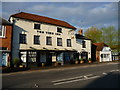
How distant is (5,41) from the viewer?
59.8 feet

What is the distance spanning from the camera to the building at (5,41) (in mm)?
18125

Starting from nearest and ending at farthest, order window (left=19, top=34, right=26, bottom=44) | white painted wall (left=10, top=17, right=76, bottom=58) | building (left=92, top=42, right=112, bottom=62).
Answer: white painted wall (left=10, top=17, right=76, bottom=58)
window (left=19, top=34, right=26, bottom=44)
building (left=92, top=42, right=112, bottom=62)

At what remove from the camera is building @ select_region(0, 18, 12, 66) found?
59.5 feet

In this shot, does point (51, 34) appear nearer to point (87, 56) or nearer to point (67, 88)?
point (87, 56)

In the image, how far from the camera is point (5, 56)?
18.6 metres

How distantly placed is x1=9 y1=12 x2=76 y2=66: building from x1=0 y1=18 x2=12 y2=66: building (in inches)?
37.0

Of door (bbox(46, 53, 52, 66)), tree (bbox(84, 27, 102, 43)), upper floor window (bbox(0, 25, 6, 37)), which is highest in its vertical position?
tree (bbox(84, 27, 102, 43))

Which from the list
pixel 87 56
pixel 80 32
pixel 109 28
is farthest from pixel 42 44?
pixel 109 28

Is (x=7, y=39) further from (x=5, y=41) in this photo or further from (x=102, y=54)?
(x=102, y=54)

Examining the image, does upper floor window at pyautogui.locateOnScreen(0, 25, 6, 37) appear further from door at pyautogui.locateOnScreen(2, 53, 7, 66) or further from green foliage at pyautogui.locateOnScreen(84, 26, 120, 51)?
green foliage at pyautogui.locateOnScreen(84, 26, 120, 51)

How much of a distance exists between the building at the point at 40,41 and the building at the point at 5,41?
0.94 meters

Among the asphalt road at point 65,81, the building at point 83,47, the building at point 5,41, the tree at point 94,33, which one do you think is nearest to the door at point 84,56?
the building at point 83,47

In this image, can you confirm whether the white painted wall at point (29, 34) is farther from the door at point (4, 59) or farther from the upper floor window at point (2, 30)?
the upper floor window at point (2, 30)

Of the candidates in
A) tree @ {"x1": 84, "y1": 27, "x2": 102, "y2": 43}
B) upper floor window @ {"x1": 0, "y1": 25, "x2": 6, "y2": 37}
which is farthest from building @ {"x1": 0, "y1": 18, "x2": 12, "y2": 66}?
tree @ {"x1": 84, "y1": 27, "x2": 102, "y2": 43}
